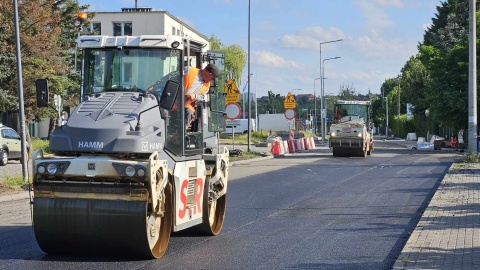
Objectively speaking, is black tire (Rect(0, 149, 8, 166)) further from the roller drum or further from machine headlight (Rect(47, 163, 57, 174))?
machine headlight (Rect(47, 163, 57, 174))

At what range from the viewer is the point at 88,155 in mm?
9141

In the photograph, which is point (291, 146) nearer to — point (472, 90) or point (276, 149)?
point (276, 149)

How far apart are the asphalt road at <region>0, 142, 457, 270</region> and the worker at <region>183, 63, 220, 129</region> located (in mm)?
1888

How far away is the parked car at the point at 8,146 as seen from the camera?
30922 millimetres

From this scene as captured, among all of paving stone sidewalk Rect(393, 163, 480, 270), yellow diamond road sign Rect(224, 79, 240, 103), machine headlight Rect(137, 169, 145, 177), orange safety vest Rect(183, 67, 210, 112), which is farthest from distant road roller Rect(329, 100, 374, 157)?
machine headlight Rect(137, 169, 145, 177)

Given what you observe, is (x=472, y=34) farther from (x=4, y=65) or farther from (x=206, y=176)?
(x=206, y=176)

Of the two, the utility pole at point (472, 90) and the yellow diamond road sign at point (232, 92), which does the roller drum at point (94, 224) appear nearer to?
the utility pole at point (472, 90)

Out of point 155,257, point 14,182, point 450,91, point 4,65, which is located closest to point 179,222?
point 155,257

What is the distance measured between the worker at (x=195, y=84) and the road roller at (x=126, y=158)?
15 centimetres

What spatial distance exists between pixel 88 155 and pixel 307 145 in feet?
143

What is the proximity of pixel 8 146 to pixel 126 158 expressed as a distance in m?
24.0

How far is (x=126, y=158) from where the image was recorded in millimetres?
9164

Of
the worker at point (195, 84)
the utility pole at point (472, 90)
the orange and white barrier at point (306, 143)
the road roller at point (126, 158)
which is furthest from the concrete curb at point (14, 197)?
the orange and white barrier at point (306, 143)

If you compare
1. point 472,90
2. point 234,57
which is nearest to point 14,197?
point 472,90
